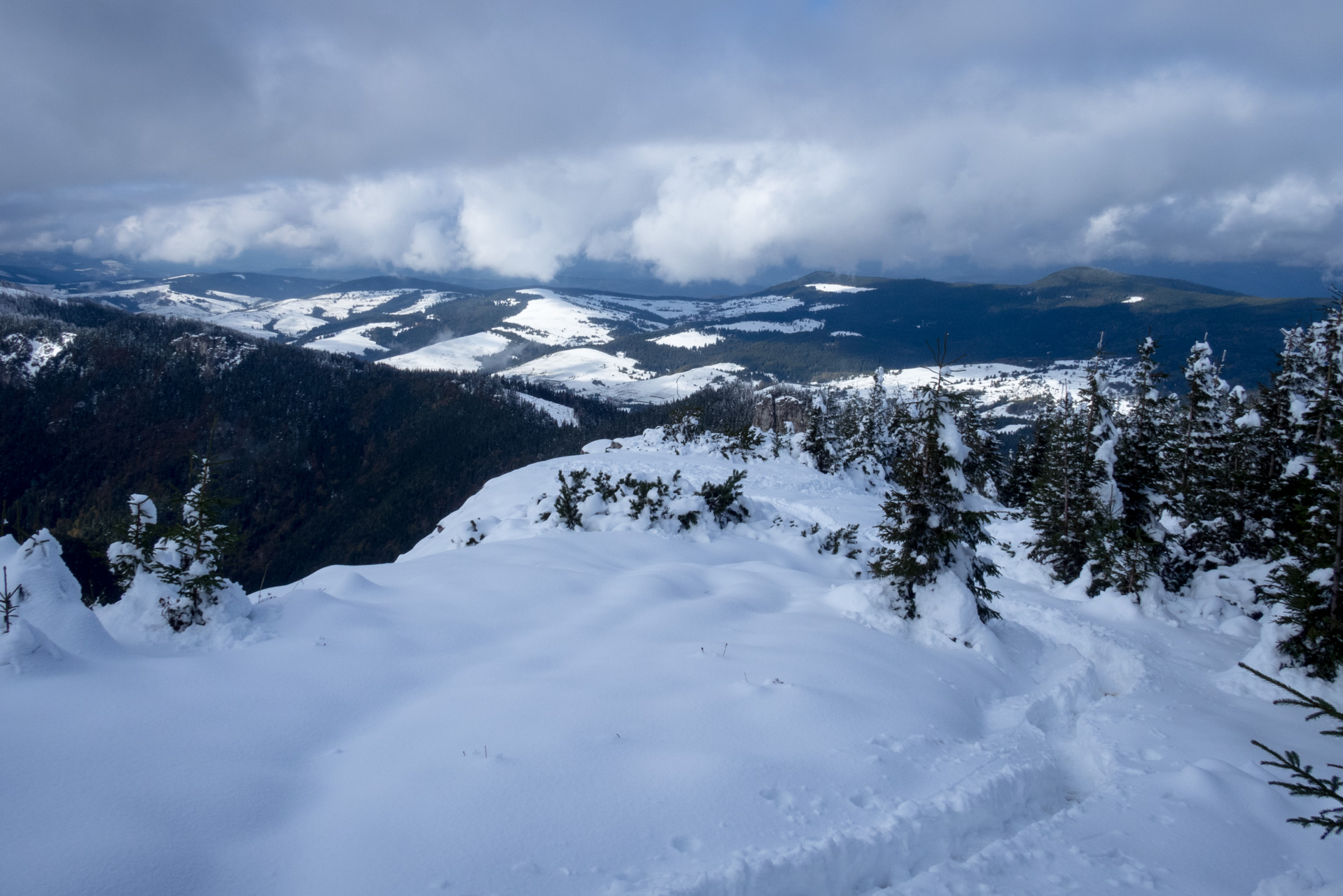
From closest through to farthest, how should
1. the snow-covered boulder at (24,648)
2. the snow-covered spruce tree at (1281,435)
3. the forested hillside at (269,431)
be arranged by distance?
the snow-covered boulder at (24,648) → the snow-covered spruce tree at (1281,435) → the forested hillside at (269,431)

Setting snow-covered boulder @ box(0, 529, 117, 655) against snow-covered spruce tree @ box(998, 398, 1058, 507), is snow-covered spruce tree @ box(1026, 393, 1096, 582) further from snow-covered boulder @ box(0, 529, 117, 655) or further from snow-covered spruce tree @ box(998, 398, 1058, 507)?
snow-covered boulder @ box(0, 529, 117, 655)

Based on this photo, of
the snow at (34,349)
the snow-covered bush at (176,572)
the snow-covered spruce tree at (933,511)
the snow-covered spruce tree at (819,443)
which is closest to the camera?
the snow-covered bush at (176,572)

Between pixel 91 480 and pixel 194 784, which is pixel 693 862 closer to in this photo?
pixel 194 784

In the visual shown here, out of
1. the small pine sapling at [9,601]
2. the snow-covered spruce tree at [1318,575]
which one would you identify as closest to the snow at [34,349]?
the small pine sapling at [9,601]

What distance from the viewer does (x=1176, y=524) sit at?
22.0m

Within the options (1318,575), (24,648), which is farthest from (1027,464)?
(24,648)

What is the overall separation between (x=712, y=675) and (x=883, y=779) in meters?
2.51

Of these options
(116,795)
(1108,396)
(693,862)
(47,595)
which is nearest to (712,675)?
(693,862)

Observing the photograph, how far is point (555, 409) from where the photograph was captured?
17262cm

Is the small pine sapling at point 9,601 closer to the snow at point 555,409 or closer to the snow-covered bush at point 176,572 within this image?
the snow-covered bush at point 176,572

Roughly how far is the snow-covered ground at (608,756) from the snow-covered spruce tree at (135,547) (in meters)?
0.91

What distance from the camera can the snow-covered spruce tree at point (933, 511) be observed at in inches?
445

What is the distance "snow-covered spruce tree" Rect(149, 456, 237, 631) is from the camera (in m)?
7.99

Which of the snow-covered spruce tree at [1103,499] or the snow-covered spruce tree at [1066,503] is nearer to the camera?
the snow-covered spruce tree at [1103,499]
